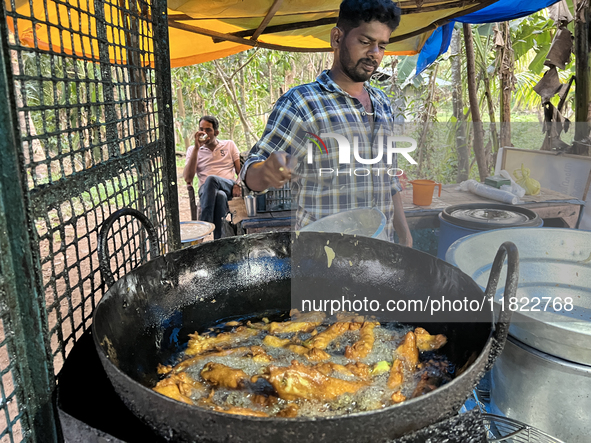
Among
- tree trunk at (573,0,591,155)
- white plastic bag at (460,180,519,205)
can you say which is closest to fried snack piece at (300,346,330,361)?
white plastic bag at (460,180,519,205)

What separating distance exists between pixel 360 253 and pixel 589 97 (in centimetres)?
406

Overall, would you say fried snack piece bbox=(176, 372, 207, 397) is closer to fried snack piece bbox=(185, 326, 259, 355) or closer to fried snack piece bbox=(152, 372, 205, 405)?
fried snack piece bbox=(152, 372, 205, 405)

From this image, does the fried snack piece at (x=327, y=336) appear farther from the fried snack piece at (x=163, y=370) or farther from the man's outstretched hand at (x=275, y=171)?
the man's outstretched hand at (x=275, y=171)

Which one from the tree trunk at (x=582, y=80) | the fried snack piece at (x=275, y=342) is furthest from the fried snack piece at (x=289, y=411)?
the tree trunk at (x=582, y=80)

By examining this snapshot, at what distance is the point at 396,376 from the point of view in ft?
4.30

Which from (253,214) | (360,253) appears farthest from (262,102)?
(360,253)

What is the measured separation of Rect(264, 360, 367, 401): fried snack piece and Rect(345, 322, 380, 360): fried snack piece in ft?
0.71

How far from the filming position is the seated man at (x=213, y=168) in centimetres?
601

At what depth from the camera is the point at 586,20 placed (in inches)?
161

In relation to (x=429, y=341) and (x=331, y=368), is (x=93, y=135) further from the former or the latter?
(x=429, y=341)

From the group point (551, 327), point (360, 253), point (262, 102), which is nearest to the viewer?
point (551, 327)

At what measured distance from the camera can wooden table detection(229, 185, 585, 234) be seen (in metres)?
4.00

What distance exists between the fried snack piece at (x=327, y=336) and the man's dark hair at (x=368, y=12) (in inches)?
75.1

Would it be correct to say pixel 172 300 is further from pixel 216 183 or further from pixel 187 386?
pixel 216 183
